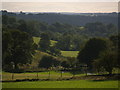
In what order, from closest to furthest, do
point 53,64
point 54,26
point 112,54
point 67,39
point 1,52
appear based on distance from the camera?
point 112,54 → point 1,52 → point 53,64 → point 67,39 → point 54,26

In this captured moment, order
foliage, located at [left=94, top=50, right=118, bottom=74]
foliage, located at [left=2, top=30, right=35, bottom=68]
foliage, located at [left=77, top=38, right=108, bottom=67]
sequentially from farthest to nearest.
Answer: foliage, located at [left=77, top=38, right=108, bottom=67]
foliage, located at [left=2, top=30, right=35, bottom=68]
foliage, located at [left=94, top=50, right=118, bottom=74]

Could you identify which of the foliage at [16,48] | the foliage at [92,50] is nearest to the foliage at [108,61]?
the foliage at [92,50]

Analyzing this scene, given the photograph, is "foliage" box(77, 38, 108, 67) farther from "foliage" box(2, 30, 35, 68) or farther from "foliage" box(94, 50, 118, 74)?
"foliage" box(94, 50, 118, 74)

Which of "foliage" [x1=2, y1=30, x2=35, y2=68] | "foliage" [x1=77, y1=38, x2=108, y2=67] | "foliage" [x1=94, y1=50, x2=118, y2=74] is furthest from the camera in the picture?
"foliage" [x1=77, y1=38, x2=108, y2=67]

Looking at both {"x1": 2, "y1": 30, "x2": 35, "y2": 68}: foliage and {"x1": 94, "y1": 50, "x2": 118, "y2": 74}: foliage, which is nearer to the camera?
{"x1": 94, "y1": 50, "x2": 118, "y2": 74}: foliage

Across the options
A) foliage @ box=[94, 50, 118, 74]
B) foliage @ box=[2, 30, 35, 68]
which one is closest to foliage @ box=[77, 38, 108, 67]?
foliage @ box=[2, 30, 35, 68]

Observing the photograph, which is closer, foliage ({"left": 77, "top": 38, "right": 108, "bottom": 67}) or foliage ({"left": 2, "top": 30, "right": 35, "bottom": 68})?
foliage ({"left": 2, "top": 30, "right": 35, "bottom": 68})

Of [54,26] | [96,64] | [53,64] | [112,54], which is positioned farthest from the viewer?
[54,26]

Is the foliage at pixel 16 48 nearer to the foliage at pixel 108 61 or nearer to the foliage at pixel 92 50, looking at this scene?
the foliage at pixel 92 50

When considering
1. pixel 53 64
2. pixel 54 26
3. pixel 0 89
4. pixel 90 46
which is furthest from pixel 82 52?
pixel 54 26

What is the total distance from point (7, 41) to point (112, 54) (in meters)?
29.4

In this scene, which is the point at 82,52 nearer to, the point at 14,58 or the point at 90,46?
the point at 90,46

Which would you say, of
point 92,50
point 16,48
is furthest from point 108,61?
point 16,48

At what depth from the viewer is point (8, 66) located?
187 ft
